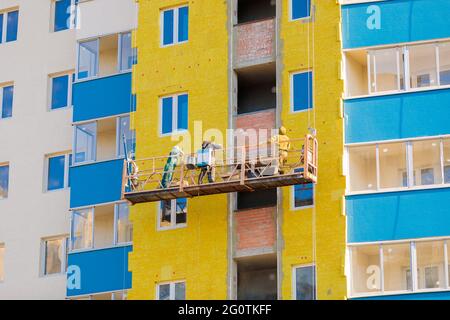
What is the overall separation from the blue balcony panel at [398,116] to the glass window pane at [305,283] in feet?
15.5

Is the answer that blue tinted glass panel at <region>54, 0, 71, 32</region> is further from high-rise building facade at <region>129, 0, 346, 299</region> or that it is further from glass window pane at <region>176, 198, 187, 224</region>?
glass window pane at <region>176, 198, 187, 224</region>

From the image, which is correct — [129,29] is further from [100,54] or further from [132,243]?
[132,243]

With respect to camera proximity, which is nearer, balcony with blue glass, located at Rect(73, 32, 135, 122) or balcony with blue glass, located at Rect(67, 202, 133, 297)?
balcony with blue glass, located at Rect(67, 202, 133, 297)

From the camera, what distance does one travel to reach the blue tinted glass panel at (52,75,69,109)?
68938 millimetres

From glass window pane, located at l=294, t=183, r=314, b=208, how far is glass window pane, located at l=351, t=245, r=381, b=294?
250cm

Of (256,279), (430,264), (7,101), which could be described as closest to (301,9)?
(256,279)

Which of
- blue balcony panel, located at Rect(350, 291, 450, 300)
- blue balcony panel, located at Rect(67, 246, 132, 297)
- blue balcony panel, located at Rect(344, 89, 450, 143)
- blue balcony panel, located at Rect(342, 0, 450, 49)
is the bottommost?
blue balcony panel, located at Rect(350, 291, 450, 300)

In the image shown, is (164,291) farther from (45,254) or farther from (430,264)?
(430,264)

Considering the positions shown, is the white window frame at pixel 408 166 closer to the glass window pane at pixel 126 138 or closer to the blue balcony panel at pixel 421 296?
the blue balcony panel at pixel 421 296

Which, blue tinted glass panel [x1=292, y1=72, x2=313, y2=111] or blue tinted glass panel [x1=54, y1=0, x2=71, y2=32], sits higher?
blue tinted glass panel [x1=54, y1=0, x2=71, y2=32]

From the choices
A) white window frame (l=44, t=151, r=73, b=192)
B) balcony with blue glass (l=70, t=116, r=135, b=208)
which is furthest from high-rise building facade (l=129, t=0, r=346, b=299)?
white window frame (l=44, t=151, r=73, b=192)

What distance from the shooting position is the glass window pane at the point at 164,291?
200ft

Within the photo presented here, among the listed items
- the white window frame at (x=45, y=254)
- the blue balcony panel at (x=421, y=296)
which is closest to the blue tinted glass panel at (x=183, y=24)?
the white window frame at (x=45, y=254)

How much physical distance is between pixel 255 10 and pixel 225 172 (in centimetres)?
699
